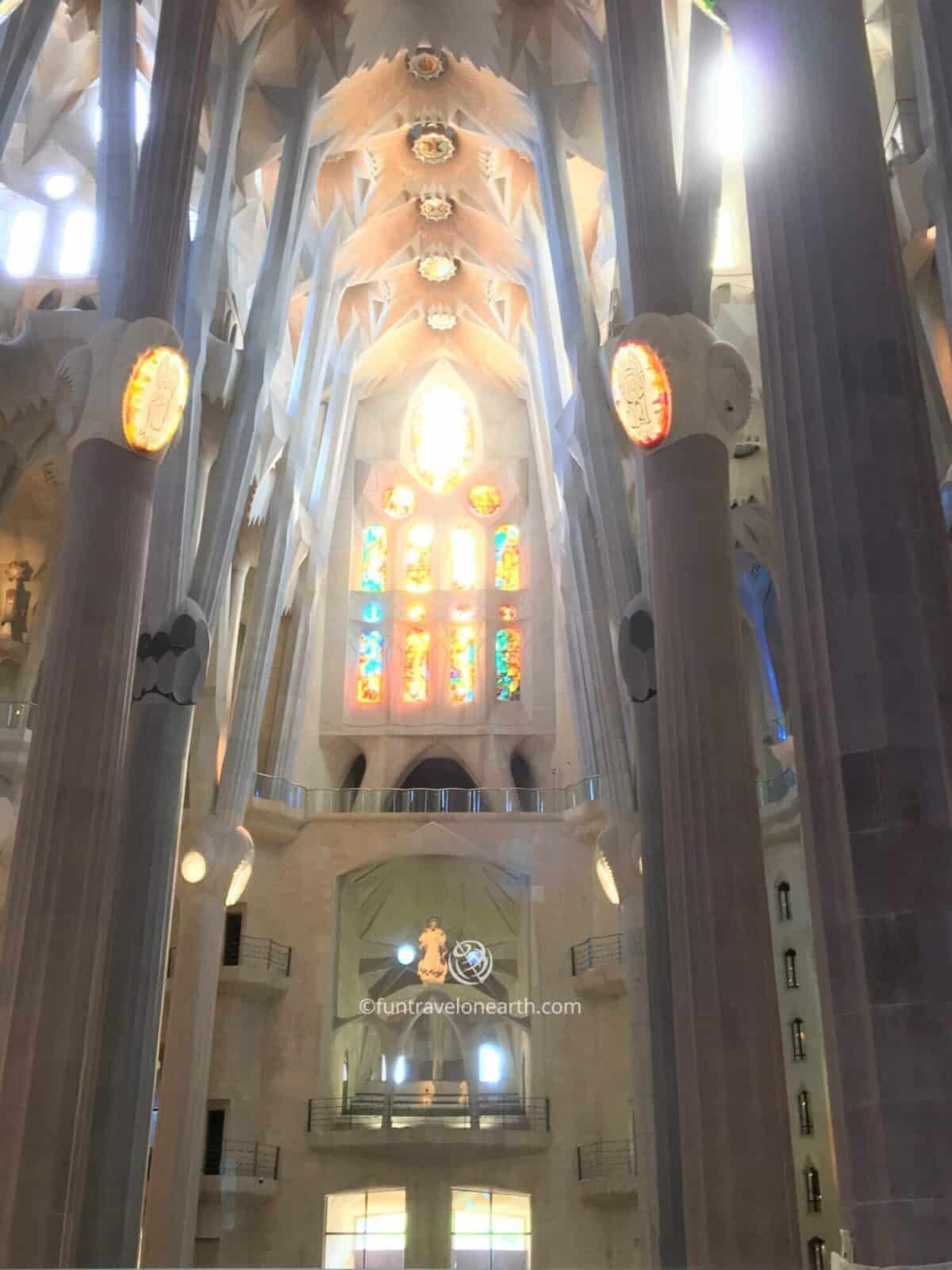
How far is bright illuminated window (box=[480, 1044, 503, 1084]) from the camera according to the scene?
23.2 metres

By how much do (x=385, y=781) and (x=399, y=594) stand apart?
4.60m

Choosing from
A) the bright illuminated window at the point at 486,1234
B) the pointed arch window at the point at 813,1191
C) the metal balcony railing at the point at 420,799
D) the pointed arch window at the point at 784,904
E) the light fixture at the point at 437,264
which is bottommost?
the bright illuminated window at the point at 486,1234

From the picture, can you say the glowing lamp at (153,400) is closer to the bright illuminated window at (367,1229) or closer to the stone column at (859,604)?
the stone column at (859,604)

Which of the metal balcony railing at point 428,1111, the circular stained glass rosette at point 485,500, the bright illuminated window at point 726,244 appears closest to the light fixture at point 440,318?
the circular stained glass rosette at point 485,500

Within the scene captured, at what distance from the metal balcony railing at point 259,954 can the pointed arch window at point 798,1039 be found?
863 centimetres

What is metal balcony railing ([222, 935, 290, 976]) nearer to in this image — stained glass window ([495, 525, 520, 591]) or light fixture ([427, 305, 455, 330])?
stained glass window ([495, 525, 520, 591])

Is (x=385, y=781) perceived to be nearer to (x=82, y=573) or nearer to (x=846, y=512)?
(x=82, y=573)

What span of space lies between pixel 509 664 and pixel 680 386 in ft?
52.9

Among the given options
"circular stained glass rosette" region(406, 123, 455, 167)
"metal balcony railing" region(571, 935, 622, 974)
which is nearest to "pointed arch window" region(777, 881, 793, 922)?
"metal balcony railing" region(571, 935, 622, 974)

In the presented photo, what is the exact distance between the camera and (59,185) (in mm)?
24125

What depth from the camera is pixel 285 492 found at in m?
21.6

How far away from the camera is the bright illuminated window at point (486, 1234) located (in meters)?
21.1

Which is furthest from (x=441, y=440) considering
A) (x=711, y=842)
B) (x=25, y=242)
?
(x=711, y=842)

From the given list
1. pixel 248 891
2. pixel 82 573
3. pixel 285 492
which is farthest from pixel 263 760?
pixel 82 573
